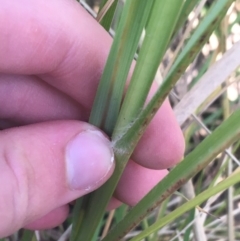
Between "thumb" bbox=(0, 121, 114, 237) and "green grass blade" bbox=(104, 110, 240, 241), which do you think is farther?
"thumb" bbox=(0, 121, 114, 237)

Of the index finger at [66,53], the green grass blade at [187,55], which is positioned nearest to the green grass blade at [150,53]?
the green grass blade at [187,55]

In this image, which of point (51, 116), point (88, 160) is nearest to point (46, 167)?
point (88, 160)

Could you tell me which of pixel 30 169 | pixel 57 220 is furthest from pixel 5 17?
pixel 57 220

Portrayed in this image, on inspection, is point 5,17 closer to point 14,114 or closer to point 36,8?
point 36,8

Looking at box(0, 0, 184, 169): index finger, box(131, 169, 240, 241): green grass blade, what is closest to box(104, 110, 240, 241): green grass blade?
box(131, 169, 240, 241): green grass blade

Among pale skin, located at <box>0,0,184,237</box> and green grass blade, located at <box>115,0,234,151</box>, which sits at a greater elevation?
green grass blade, located at <box>115,0,234,151</box>

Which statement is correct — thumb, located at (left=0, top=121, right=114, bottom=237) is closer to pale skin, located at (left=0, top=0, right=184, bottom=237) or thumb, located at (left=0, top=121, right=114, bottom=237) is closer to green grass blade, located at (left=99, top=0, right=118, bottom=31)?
pale skin, located at (left=0, top=0, right=184, bottom=237)
